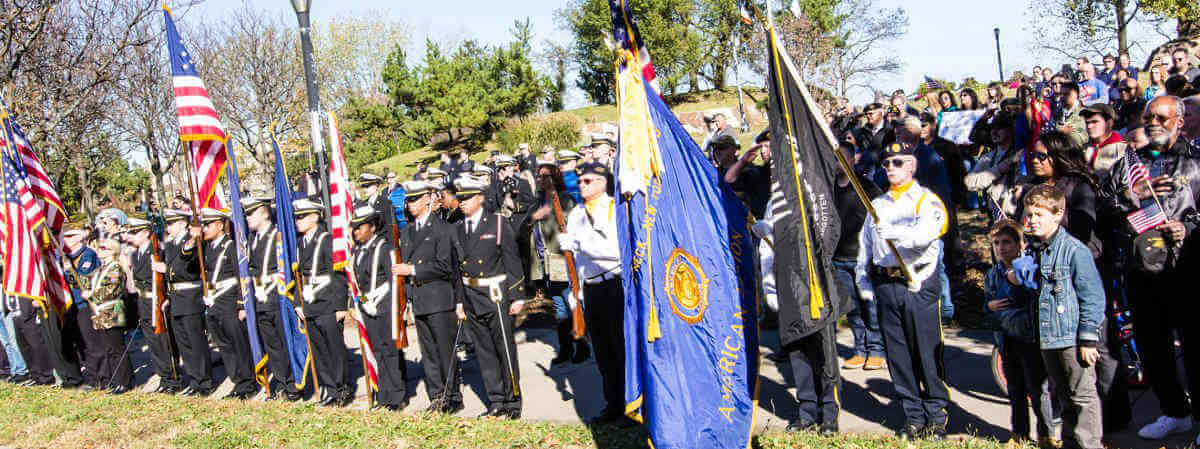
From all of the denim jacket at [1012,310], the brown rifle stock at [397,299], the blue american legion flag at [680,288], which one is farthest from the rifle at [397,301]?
the denim jacket at [1012,310]

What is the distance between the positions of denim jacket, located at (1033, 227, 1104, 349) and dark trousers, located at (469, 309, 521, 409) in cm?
396

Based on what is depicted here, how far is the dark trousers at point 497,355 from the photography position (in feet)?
23.0

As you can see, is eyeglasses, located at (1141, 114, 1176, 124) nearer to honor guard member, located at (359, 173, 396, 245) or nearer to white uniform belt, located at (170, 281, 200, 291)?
white uniform belt, located at (170, 281, 200, 291)

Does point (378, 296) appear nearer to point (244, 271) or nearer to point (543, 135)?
point (244, 271)

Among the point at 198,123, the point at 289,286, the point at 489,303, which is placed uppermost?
the point at 198,123

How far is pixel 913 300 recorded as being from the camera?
5285mm

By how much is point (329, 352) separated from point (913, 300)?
5258 mm

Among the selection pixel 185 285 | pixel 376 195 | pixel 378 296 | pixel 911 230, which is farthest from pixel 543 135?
pixel 911 230

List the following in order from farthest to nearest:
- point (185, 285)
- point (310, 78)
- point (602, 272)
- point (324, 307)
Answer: point (185, 285) < point (310, 78) < point (324, 307) < point (602, 272)

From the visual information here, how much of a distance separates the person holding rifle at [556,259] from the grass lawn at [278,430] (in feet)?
7.52

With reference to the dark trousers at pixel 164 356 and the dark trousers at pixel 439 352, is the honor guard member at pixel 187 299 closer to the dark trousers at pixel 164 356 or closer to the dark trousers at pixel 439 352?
the dark trousers at pixel 164 356

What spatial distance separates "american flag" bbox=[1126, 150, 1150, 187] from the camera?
4797 millimetres

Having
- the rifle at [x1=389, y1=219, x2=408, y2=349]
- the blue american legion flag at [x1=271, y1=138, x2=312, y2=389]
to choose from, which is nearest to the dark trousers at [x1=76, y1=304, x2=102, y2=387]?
the blue american legion flag at [x1=271, y1=138, x2=312, y2=389]

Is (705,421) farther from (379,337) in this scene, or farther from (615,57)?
(379,337)
